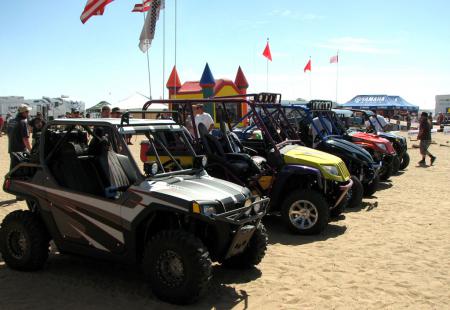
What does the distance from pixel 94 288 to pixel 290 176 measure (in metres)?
3.31

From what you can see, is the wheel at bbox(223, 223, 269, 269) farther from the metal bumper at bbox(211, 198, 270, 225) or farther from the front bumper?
the metal bumper at bbox(211, 198, 270, 225)

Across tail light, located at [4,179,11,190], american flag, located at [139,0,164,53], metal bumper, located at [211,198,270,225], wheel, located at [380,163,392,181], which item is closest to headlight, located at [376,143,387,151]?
wheel, located at [380,163,392,181]

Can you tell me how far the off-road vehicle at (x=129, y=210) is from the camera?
4.12 meters

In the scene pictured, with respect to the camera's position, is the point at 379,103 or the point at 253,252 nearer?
the point at 253,252

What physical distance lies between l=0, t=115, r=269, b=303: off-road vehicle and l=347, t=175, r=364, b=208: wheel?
3755 mm

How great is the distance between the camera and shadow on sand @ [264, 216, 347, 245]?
6.51 metres

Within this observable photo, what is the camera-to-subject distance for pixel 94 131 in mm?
5137

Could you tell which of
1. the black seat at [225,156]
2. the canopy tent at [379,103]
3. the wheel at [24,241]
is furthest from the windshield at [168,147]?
the canopy tent at [379,103]

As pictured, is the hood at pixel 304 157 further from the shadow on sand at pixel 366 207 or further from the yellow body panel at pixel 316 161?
the shadow on sand at pixel 366 207

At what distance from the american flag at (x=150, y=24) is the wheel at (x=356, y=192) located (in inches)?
415

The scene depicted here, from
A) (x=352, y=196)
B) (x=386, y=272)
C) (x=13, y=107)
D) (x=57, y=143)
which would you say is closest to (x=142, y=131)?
(x=57, y=143)

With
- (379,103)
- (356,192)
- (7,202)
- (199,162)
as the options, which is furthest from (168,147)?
(379,103)

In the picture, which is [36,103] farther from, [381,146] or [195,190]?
[195,190]

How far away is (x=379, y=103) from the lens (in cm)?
3706
